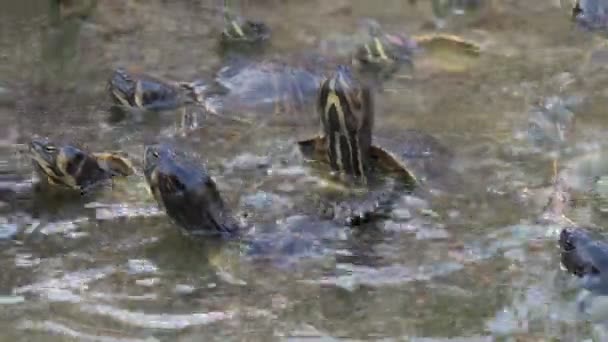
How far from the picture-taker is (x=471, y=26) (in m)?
6.71

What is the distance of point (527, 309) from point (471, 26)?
12.5ft

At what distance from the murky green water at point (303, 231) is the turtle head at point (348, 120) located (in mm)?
188

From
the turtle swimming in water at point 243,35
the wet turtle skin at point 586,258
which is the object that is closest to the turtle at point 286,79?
the turtle swimming in water at point 243,35

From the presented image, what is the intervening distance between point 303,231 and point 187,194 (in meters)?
0.44

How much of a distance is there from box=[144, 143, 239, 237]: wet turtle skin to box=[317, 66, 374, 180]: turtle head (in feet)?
1.93

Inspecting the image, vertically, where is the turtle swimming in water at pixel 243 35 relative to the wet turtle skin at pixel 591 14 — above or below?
below

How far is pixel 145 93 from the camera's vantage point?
5.17m

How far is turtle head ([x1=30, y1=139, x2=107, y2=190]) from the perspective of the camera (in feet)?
13.6

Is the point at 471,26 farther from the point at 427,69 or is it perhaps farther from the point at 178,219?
the point at 178,219

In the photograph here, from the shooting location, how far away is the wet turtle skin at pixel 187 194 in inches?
143

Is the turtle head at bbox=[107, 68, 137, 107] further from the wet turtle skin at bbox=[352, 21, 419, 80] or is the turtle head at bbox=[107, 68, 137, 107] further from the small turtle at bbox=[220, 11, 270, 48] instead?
the wet turtle skin at bbox=[352, 21, 419, 80]

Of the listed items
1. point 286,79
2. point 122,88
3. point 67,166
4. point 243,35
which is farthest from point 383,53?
point 67,166

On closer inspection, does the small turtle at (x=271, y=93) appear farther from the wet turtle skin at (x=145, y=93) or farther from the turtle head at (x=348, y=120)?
the turtle head at (x=348, y=120)

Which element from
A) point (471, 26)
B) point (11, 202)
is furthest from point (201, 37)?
point (11, 202)
